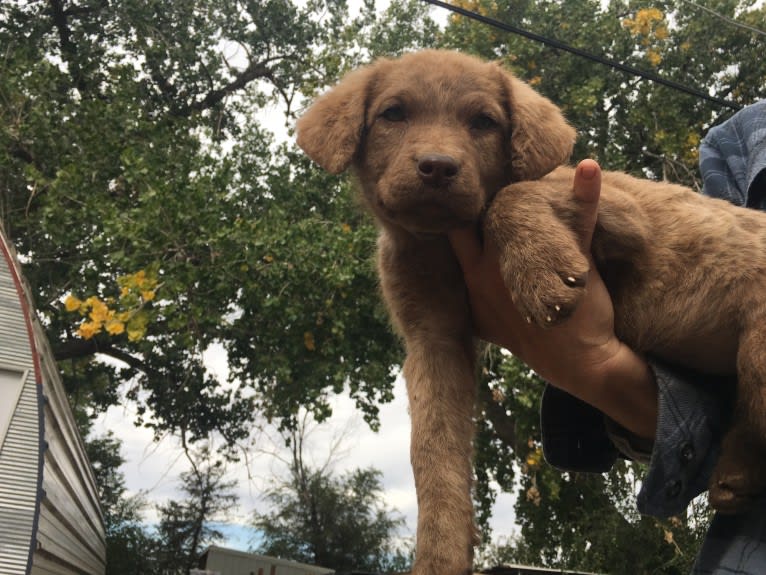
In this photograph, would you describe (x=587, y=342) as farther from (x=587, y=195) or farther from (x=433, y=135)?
(x=433, y=135)

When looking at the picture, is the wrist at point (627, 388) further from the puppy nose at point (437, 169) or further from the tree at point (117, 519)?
the tree at point (117, 519)

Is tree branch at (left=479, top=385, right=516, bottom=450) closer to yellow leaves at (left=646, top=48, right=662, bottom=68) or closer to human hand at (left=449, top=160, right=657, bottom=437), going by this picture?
yellow leaves at (left=646, top=48, right=662, bottom=68)

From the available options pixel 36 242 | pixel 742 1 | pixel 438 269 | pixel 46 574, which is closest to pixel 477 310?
pixel 438 269

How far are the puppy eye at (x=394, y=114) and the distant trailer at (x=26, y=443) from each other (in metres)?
4.12

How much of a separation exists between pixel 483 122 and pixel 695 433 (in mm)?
1161

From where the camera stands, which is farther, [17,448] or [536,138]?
[17,448]

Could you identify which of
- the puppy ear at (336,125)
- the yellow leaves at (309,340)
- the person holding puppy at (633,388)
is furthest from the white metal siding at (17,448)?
the person holding puppy at (633,388)

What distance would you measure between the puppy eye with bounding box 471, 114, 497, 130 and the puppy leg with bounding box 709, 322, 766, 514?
1005 millimetres

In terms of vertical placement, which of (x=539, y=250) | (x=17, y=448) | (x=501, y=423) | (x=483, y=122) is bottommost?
(x=539, y=250)

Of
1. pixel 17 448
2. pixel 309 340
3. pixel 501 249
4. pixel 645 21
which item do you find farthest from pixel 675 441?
pixel 645 21

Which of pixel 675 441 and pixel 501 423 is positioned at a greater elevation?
pixel 501 423

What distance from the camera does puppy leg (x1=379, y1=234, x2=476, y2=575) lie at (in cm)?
222

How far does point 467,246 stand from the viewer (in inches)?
90.6

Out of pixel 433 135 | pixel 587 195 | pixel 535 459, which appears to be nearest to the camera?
pixel 587 195
